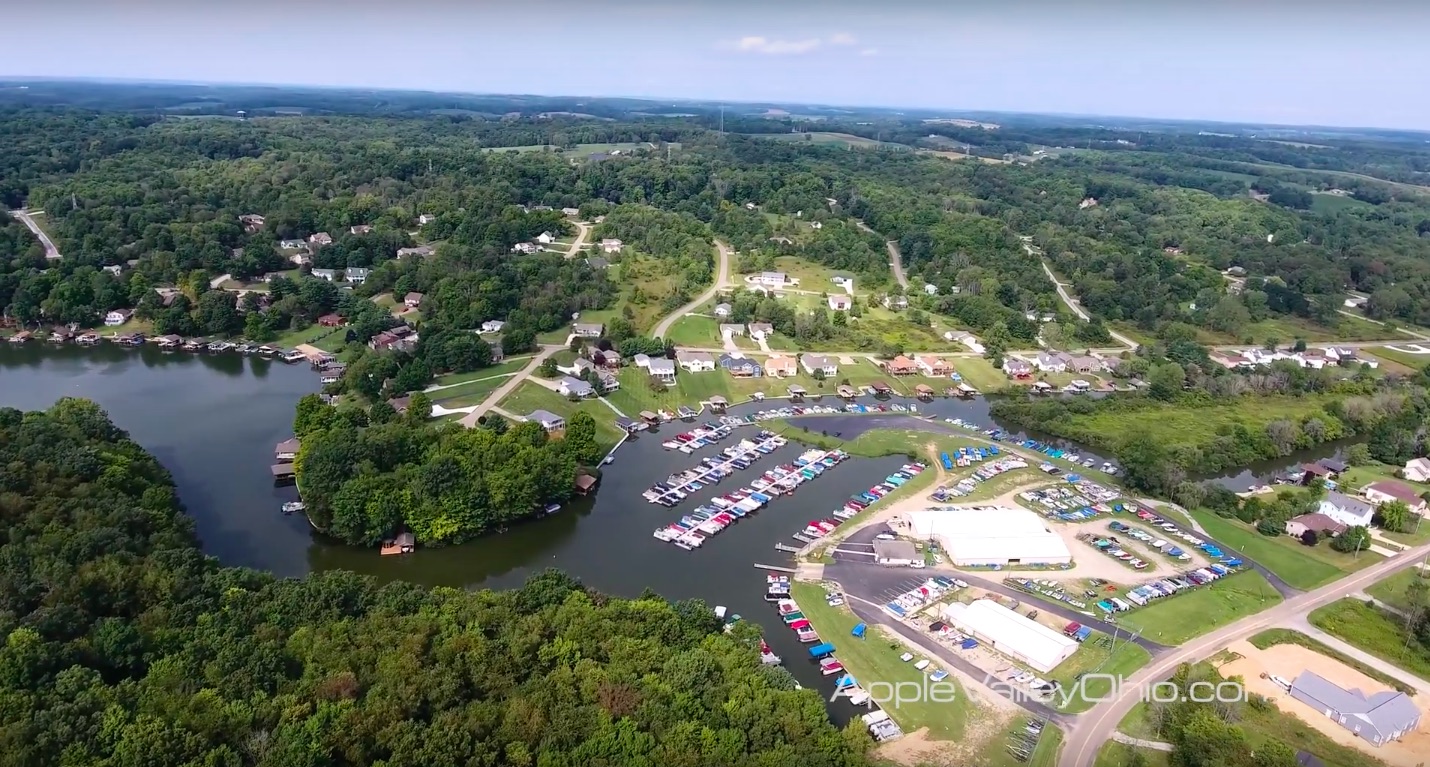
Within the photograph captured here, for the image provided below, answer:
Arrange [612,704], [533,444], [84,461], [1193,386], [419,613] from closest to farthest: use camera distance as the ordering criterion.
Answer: [612,704] < [419,613] < [84,461] < [533,444] < [1193,386]

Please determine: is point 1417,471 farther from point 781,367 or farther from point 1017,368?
point 781,367

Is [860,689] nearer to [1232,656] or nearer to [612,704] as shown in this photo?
[612,704]

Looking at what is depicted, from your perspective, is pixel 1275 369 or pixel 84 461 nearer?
pixel 84 461

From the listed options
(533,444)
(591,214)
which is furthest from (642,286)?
(533,444)

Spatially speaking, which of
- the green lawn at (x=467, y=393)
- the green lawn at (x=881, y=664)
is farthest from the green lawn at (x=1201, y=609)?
the green lawn at (x=467, y=393)

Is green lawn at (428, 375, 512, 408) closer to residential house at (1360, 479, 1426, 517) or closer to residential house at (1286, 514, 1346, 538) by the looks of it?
residential house at (1286, 514, 1346, 538)

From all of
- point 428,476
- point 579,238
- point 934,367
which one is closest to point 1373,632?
point 934,367
